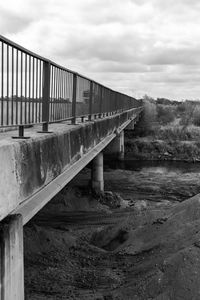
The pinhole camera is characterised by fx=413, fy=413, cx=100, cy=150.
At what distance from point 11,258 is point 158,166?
37.0 meters

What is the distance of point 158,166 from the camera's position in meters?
41.5

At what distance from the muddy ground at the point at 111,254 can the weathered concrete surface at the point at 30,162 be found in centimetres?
283

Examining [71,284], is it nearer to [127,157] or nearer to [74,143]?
[74,143]

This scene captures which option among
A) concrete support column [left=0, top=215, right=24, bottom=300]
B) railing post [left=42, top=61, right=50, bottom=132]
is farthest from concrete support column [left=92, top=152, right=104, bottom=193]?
concrete support column [left=0, top=215, right=24, bottom=300]

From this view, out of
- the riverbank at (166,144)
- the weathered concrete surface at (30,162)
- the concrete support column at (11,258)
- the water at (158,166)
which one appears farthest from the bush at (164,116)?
the concrete support column at (11,258)

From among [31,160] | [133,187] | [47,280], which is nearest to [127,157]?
[133,187]

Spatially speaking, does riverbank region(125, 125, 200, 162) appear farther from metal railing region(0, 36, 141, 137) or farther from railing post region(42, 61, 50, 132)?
railing post region(42, 61, 50, 132)

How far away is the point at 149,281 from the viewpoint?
8.11 meters

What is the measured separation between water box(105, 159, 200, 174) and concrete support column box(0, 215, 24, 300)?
99.5 ft

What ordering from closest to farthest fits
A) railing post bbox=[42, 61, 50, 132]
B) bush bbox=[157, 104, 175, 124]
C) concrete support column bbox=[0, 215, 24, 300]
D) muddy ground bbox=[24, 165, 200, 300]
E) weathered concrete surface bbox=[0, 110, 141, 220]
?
weathered concrete surface bbox=[0, 110, 141, 220], concrete support column bbox=[0, 215, 24, 300], railing post bbox=[42, 61, 50, 132], muddy ground bbox=[24, 165, 200, 300], bush bbox=[157, 104, 175, 124]

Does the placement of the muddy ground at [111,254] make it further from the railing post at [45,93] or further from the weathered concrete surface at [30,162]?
the railing post at [45,93]

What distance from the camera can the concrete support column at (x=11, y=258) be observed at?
4910 millimetres

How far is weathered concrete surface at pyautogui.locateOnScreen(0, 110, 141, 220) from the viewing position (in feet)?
15.3

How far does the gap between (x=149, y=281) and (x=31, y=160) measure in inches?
157
